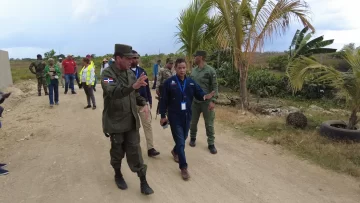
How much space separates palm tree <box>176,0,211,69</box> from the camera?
10.2m

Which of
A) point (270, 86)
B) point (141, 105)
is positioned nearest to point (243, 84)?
point (141, 105)

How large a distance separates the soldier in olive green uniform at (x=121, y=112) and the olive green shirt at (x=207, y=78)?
1.85 m

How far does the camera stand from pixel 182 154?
14.5 ft

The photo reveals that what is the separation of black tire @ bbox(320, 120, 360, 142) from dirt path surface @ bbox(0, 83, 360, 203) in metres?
1.28

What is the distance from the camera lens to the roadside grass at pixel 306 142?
498cm

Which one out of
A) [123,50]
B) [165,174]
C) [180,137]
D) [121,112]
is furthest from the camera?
[165,174]

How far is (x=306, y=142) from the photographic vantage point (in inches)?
233

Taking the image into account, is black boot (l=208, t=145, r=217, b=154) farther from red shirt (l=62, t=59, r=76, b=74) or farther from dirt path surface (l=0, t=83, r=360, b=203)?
red shirt (l=62, t=59, r=76, b=74)

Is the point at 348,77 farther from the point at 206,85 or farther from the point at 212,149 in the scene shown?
the point at 212,149

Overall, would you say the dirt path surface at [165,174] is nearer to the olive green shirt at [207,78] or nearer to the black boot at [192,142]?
the black boot at [192,142]

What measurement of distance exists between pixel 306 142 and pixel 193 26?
6225 millimetres

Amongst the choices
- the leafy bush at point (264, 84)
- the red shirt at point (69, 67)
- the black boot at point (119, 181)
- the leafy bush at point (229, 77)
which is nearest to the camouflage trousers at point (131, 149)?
the black boot at point (119, 181)

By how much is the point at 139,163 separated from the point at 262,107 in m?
7.81

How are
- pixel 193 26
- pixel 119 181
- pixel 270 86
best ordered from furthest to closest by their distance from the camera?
pixel 270 86, pixel 193 26, pixel 119 181
